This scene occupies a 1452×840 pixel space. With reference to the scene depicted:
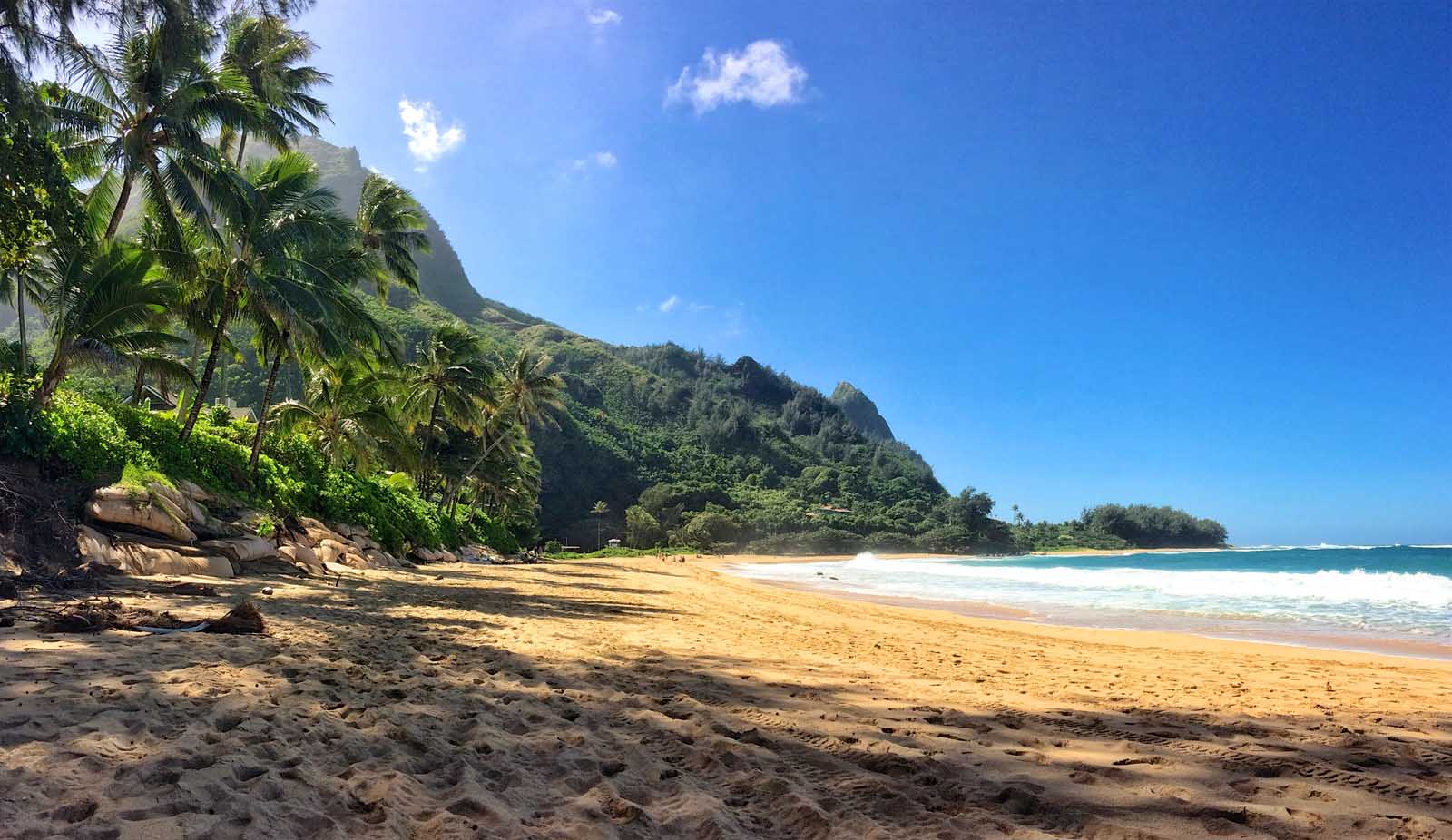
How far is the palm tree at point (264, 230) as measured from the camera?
13008 millimetres

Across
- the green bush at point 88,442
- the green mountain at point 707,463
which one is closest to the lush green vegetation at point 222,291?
the green bush at point 88,442

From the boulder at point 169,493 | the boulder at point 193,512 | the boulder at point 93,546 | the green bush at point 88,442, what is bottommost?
the boulder at point 93,546

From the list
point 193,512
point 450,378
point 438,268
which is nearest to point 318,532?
point 193,512

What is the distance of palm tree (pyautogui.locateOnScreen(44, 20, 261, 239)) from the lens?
36.6 feet

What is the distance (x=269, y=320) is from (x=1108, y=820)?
18035 millimetres

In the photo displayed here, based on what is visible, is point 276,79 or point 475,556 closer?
point 276,79

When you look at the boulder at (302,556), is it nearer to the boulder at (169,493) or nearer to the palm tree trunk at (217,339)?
the boulder at (169,493)

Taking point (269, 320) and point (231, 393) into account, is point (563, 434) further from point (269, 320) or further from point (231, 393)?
point (269, 320)

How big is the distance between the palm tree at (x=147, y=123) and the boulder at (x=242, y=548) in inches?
252

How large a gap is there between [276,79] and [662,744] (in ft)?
61.0

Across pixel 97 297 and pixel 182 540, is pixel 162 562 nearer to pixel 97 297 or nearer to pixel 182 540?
pixel 182 540

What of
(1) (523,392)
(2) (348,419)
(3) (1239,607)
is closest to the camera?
(3) (1239,607)

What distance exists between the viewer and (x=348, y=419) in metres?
22.0

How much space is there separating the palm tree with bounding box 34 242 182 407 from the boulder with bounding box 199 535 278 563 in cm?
391
